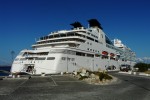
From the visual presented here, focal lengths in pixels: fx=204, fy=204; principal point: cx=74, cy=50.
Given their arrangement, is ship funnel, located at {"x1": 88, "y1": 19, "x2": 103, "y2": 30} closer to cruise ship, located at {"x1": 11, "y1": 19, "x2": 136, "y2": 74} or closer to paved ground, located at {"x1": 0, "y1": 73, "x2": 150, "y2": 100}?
cruise ship, located at {"x1": 11, "y1": 19, "x2": 136, "y2": 74}

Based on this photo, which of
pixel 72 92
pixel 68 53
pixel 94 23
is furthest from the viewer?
pixel 94 23

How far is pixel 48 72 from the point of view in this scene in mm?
49094

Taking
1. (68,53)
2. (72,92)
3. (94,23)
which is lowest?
(72,92)

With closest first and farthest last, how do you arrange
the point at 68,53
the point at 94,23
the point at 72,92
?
1. the point at 72,92
2. the point at 68,53
3. the point at 94,23

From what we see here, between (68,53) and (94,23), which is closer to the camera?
(68,53)

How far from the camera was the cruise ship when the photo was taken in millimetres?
49969

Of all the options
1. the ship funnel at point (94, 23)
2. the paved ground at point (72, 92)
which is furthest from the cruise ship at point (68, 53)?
the paved ground at point (72, 92)

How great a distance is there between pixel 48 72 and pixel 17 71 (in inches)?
333

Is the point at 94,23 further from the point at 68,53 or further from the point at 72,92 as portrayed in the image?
the point at 72,92

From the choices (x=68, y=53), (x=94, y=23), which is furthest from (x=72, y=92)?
(x=94, y=23)

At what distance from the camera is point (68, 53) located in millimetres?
52938

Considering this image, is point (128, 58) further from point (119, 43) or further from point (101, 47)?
point (101, 47)

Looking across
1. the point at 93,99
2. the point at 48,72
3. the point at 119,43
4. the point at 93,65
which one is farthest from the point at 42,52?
the point at 119,43

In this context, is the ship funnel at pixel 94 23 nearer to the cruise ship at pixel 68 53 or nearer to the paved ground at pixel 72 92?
the cruise ship at pixel 68 53
